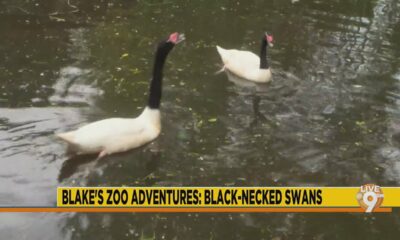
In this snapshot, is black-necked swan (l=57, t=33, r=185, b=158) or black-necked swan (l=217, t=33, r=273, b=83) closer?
black-necked swan (l=57, t=33, r=185, b=158)

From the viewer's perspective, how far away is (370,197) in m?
6.26

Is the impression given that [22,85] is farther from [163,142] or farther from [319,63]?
[319,63]

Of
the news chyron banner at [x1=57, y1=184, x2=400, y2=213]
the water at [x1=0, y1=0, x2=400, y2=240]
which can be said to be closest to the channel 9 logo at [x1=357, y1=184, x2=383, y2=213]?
the news chyron banner at [x1=57, y1=184, x2=400, y2=213]

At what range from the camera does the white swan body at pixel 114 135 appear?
253 inches

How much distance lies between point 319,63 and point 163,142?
438 centimetres

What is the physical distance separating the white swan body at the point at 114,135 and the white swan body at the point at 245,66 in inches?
108

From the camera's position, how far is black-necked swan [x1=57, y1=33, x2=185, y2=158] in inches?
254

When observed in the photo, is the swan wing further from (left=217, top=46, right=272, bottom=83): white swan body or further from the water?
(left=217, top=46, right=272, bottom=83): white swan body

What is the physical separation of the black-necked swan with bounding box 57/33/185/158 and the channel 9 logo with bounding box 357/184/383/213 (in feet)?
9.05

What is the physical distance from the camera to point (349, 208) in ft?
20.2

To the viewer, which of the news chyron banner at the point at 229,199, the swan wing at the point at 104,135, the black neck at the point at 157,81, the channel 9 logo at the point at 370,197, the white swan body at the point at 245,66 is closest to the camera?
the news chyron banner at the point at 229,199

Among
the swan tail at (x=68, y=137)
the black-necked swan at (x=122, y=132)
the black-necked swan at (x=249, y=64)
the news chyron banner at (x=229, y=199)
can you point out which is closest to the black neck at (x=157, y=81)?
the black-necked swan at (x=122, y=132)

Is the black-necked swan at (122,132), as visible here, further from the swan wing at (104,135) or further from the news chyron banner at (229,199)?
the news chyron banner at (229,199)

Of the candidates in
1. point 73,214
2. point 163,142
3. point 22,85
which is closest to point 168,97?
point 163,142
